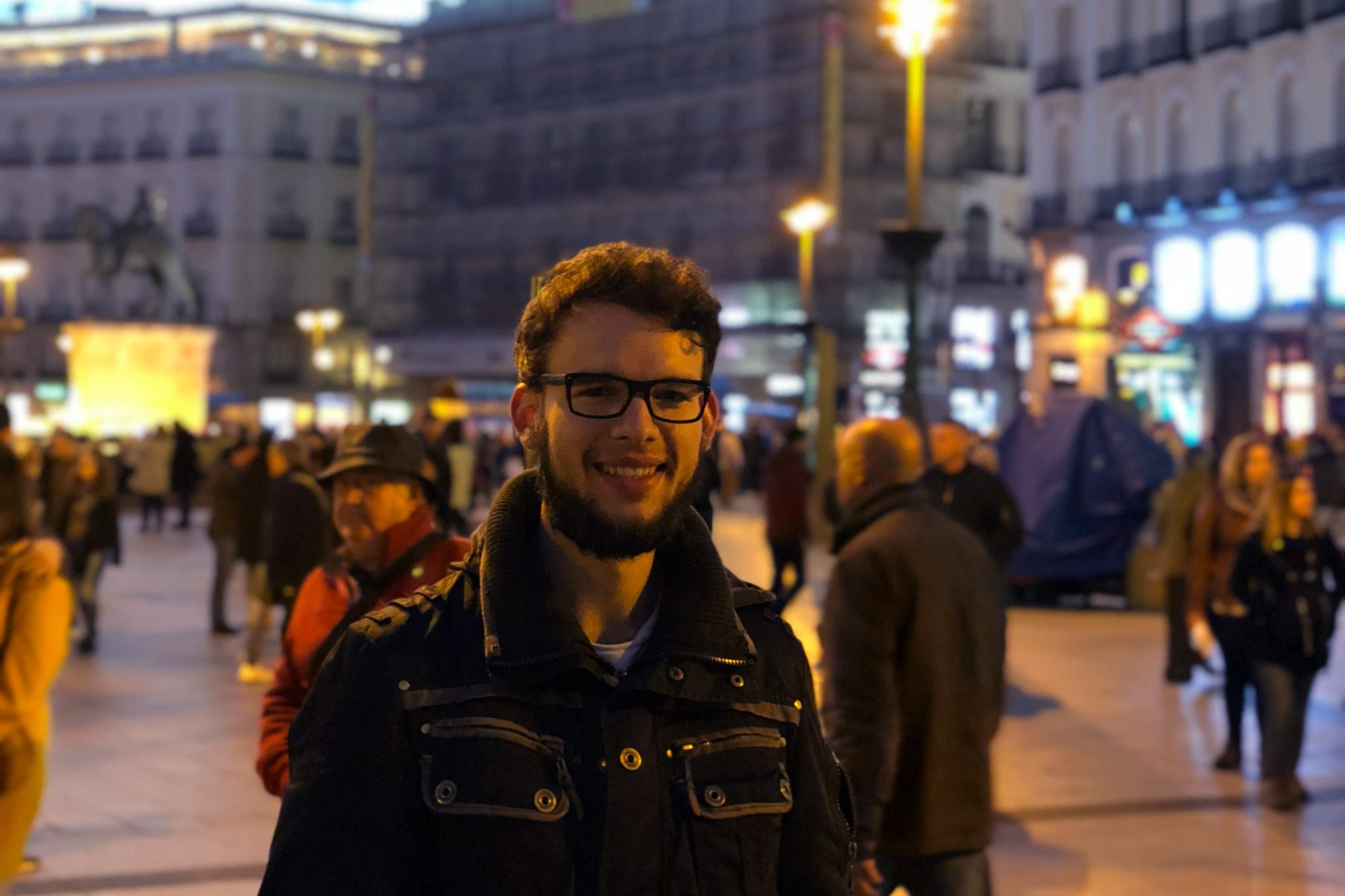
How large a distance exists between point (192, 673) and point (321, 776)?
40.2ft

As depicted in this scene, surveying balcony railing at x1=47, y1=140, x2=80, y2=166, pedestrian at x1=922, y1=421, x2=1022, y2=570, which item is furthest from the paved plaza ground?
balcony railing at x1=47, y1=140, x2=80, y2=166

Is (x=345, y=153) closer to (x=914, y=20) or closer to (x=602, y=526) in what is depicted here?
(x=914, y=20)

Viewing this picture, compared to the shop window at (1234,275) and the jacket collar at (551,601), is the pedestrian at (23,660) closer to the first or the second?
the jacket collar at (551,601)

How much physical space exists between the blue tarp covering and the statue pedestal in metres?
24.0

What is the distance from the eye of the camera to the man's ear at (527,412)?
2.73 m

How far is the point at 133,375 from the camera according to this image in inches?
1623

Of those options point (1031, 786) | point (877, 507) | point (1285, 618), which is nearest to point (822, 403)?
point (1031, 786)

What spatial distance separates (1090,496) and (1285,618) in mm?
10087

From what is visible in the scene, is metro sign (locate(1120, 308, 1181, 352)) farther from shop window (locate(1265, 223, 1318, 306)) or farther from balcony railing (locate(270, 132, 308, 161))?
balcony railing (locate(270, 132, 308, 161))

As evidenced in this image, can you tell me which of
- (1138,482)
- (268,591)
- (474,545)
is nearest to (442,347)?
(1138,482)

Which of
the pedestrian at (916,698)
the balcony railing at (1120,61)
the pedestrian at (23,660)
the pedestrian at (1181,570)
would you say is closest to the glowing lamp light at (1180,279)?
the balcony railing at (1120,61)

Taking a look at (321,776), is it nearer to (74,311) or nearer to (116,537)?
(116,537)

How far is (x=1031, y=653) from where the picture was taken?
634 inches

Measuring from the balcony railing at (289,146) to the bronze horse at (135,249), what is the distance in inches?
1726
